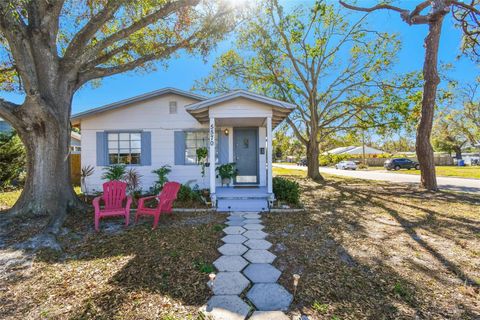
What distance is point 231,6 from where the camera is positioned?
7000 millimetres

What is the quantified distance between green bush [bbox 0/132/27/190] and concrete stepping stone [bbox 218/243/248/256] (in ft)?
35.5

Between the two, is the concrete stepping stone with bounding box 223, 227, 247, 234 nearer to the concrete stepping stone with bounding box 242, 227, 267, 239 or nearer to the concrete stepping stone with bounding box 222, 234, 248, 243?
the concrete stepping stone with bounding box 242, 227, 267, 239

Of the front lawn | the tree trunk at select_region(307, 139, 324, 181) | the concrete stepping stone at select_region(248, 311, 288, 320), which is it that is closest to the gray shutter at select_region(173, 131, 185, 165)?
the front lawn

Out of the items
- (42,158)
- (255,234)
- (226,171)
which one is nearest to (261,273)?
(255,234)

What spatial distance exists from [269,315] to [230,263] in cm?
114

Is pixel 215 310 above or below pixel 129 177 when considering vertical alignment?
below

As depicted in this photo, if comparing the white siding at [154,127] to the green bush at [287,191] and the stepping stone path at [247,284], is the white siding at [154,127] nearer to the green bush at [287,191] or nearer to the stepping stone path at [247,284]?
the green bush at [287,191]

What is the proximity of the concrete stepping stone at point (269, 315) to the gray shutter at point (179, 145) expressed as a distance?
6.72 meters

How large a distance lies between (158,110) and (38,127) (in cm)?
374

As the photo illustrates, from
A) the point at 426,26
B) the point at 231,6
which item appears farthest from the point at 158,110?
the point at 426,26

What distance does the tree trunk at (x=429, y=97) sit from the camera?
8.69 metres

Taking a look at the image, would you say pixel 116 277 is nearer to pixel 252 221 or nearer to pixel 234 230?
pixel 234 230

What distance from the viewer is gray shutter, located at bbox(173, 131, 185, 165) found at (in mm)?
8281

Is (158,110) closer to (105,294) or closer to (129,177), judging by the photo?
(129,177)
